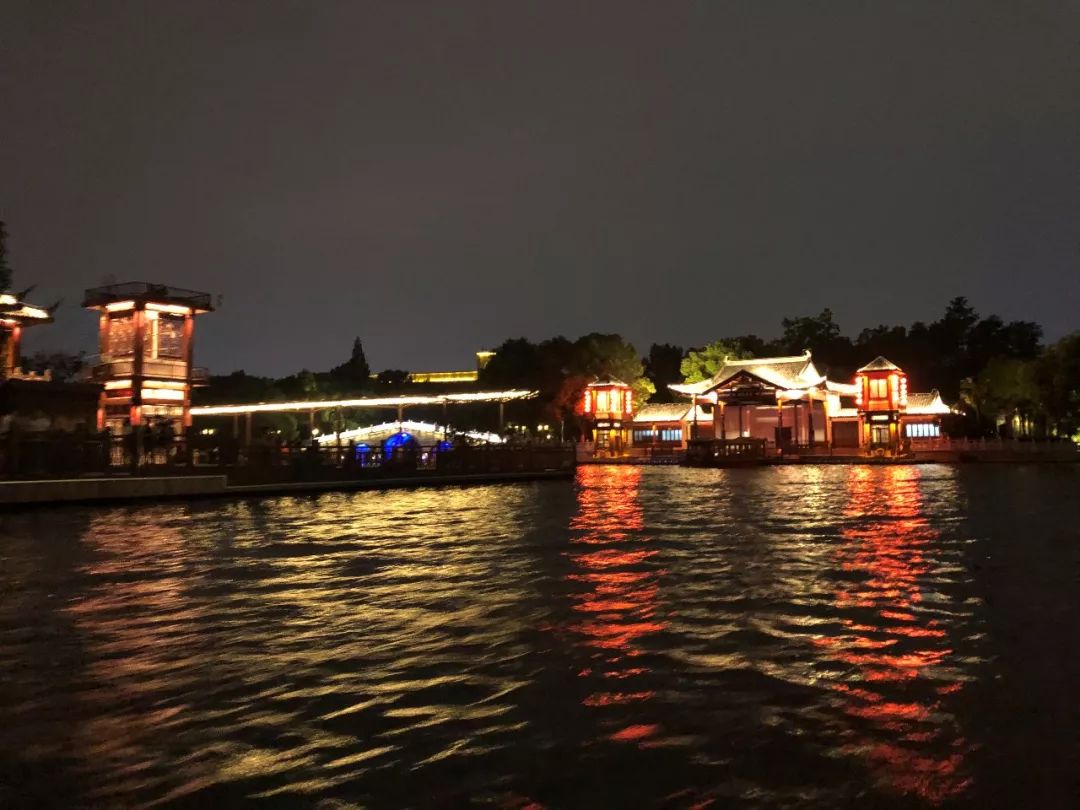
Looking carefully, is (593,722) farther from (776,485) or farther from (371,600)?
(776,485)

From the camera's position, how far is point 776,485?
27.8 meters

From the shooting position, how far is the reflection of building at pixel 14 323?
3453 cm

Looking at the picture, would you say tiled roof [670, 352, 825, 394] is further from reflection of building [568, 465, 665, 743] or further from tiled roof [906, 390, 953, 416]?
reflection of building [568, 465, 665, 743]

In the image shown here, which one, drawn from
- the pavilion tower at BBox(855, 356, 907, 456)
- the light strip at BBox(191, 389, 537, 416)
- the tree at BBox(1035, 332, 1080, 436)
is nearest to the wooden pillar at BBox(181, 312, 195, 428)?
the light strip at BBox(191, 389, 537, 416)

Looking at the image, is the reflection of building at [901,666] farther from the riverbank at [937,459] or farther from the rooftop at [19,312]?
the riverbank at [937,459]

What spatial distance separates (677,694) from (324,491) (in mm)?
23372

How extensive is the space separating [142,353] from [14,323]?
16.5 ft

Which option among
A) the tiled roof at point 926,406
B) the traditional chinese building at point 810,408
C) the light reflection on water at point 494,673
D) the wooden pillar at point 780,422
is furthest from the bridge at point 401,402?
the light reflection on water at point 494,673

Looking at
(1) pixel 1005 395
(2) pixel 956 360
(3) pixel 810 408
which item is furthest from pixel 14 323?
(2) pixel 956 360

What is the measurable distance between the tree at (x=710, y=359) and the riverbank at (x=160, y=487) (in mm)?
42435

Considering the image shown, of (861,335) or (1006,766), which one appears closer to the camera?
(1006,766)

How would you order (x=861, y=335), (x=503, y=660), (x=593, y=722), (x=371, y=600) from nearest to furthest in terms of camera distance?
(x=593, y=722), (x=503, y=660), (x=371, y=600), (x=861, y=335)

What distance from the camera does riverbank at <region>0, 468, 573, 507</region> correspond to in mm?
20594

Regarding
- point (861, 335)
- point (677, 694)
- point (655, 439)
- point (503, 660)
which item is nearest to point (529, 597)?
point (503, 660)
